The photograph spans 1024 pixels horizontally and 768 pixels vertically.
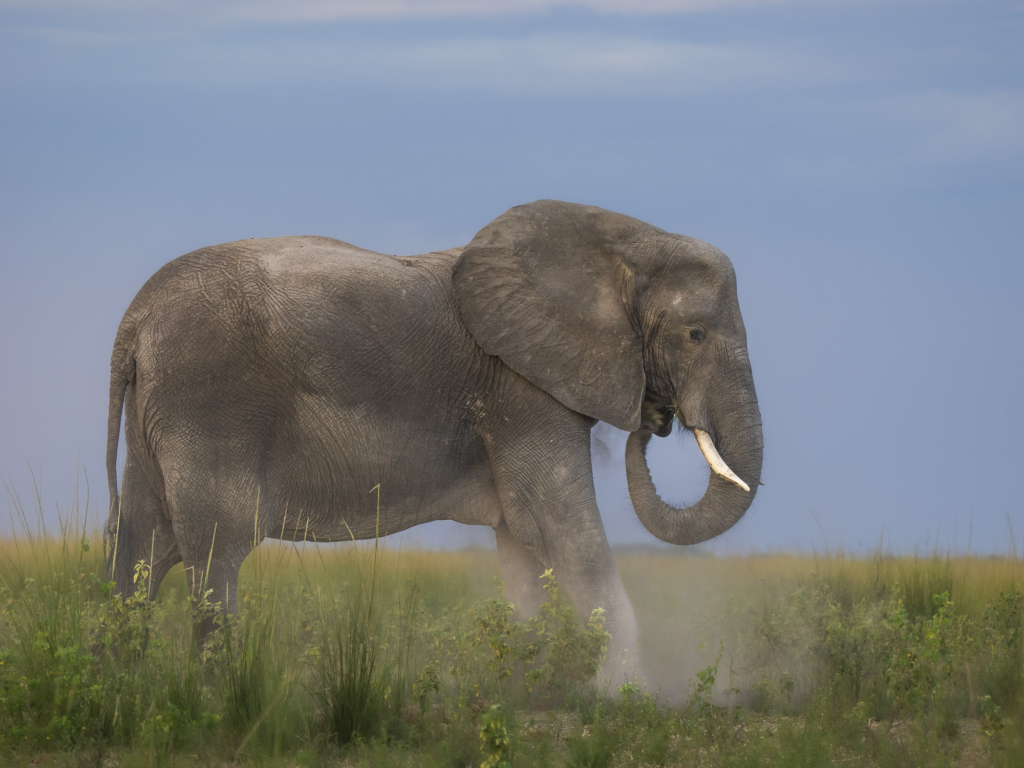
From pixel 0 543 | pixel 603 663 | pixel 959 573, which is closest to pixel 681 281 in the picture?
pixel 603 663

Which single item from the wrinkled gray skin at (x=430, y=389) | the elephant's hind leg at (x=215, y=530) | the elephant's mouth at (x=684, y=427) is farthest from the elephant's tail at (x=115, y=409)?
the elephant's mouth at (x=684, y=427)

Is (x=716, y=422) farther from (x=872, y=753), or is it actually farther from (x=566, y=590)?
(x=872, y=753)

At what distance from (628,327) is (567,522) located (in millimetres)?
1524

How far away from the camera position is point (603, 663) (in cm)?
819

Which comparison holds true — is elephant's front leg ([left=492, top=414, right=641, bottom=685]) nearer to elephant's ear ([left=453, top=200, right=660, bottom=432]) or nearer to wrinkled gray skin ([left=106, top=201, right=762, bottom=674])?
wrinkled gray skin ([left=106, top=201, right=762, bottom=674])

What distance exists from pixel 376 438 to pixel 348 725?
94.3 inches

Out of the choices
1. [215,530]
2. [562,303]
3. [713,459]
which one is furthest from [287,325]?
[713,459]

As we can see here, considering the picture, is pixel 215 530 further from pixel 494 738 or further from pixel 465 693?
pixel 494 738

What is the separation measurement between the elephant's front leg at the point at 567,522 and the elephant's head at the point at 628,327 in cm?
41

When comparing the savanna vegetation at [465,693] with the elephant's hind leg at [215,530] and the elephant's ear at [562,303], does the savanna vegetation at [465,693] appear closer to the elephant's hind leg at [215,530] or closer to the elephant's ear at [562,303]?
the elephant's hind leg at [215,530]

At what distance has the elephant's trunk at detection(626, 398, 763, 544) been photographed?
8648 millimetres

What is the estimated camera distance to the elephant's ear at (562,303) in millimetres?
8422

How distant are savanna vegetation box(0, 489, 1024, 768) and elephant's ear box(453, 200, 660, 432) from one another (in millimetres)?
1638

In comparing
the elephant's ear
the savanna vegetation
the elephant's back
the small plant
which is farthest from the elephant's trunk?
the small plant
